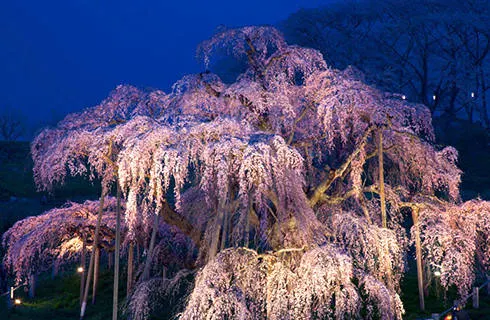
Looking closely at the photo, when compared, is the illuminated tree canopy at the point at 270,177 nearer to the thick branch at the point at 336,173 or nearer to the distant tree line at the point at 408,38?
the thick branch at the point at 336,173

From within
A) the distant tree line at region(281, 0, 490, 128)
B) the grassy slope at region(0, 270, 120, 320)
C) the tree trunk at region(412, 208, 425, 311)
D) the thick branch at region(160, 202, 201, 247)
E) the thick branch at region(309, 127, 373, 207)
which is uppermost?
the distant tree line at region(281, 0, 490, 128)

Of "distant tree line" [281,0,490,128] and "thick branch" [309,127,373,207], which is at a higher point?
"distant tree line" [281,0,490,128]

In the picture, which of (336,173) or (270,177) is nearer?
(270,177)

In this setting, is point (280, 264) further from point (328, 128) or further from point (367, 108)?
point (367, 108)

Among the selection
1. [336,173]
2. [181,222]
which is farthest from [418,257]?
[181,222]

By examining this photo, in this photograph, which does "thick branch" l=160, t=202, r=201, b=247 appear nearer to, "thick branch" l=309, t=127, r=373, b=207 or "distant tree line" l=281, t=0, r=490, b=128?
"thick branch" l=309, t=127, r=373, b=207

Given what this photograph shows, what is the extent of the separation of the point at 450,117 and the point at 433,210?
25029 mm

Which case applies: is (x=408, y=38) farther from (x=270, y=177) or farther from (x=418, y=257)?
(x=270, y=177)

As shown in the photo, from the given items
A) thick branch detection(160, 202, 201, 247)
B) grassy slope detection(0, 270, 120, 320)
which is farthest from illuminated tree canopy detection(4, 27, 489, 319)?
grassy slope detection(0, 270, 120, 320)

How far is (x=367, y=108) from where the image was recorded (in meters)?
10.1

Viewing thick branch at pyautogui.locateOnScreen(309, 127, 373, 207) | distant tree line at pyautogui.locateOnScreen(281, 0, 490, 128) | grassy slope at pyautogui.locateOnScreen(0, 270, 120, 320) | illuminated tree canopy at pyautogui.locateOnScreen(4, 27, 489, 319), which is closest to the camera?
illuminated tree canopy at pyautogui.locateOnScreen(4, 27, 489, 319)

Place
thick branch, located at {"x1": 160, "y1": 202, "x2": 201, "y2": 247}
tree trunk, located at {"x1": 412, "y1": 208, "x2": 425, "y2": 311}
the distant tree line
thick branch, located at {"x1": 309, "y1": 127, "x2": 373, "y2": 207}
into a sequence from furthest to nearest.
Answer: the distant tree line
tree trunk, located at {"x1": 412, "y1": 208, "x2": 425, "y2": 311}
thick branch, located at {"x1": 309, "y1": 127, "x2": 373, "y2": 207}
thick branch, located at {"x1": 160, "y1": 202, "x2": 201, "y2": 247}

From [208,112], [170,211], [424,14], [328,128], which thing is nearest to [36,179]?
[170,211]

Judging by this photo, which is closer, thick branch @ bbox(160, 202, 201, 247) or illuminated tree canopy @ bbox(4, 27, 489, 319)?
illuminated tree canopy @ bbox(4, 27, 489, 319)
